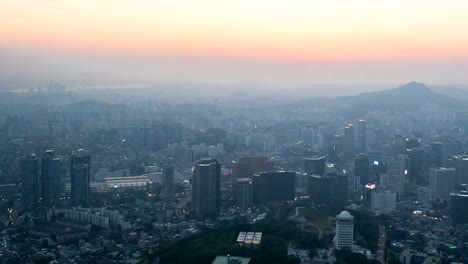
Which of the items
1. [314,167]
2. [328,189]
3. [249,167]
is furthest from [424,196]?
[249,167]

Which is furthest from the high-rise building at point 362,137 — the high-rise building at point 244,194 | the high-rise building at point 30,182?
the high-rise building at point 30,182

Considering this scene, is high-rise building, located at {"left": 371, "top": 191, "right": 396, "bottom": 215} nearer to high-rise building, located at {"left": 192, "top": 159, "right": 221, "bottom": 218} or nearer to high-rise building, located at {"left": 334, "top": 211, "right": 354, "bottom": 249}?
high-rise building, located at {"left": 192, "top": 159, "right": 221, "bottom": 218}

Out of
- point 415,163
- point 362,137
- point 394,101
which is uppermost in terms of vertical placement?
point 394,101

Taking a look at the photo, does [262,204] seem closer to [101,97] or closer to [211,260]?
[211,260]

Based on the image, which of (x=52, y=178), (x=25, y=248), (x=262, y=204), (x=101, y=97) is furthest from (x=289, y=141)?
(x=25, y=248)

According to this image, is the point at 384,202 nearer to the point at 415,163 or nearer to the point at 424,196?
the point at 424,196

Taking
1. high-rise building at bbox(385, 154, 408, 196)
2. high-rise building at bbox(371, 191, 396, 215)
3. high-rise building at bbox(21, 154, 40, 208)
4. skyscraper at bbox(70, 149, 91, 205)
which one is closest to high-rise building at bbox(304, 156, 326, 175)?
high-rise building at bbox(385, 154, 408, 196)
